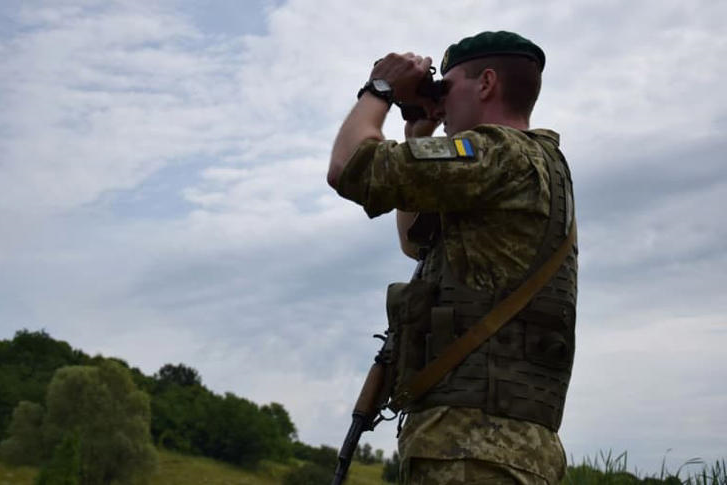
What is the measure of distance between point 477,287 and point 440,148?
1.88 feet

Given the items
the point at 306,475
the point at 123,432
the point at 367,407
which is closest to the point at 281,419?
the point at 306,475

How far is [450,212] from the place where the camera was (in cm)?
407

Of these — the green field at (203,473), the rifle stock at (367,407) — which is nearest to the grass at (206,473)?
the green field at (203,473)

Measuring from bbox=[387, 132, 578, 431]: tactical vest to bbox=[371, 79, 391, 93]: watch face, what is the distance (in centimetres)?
71

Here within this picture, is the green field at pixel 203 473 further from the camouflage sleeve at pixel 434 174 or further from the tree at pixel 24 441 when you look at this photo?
the camouflage sleeve at pixel 434 174

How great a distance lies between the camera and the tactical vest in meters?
3.84

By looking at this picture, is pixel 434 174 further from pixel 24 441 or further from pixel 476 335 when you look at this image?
pixel 24 441

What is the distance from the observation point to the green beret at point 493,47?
171 inches

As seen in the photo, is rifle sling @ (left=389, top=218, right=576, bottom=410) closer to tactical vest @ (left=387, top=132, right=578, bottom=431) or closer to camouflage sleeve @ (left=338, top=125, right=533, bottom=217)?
tactical vest @ (left=387, top=132, right=578, bottom=431)

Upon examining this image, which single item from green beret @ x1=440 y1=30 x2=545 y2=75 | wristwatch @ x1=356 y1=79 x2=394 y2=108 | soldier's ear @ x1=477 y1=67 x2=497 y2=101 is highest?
green beret @ x1=440 y1=30 x2=545 y2=75

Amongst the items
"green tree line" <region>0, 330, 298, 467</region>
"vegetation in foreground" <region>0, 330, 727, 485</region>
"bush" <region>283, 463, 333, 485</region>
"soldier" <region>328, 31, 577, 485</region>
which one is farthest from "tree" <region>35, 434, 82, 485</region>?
"soldier" <region>328, 31, 577, 485</region>

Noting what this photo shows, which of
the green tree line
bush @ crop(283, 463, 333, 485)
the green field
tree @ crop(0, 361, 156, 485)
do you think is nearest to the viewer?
tree @ crop(0, 361, 156, 485)

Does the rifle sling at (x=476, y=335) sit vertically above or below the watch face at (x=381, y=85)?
below

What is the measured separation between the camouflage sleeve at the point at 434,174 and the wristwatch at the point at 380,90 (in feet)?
1.20
